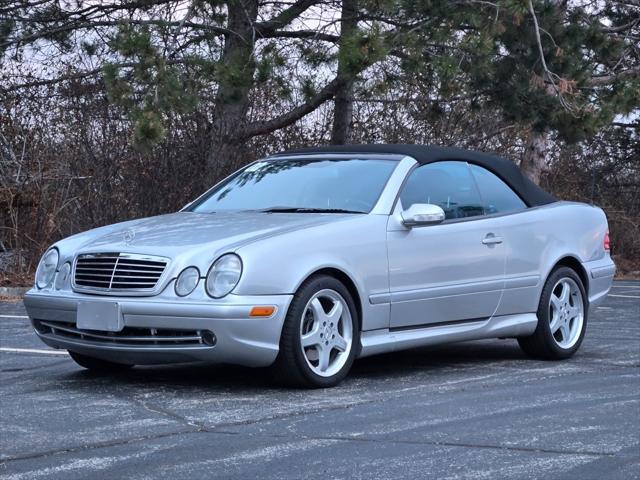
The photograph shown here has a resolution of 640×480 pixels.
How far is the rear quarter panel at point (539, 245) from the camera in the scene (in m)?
8.83

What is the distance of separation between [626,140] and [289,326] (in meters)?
19.8

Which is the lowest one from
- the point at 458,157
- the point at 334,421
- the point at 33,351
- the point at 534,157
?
the point at 334,421

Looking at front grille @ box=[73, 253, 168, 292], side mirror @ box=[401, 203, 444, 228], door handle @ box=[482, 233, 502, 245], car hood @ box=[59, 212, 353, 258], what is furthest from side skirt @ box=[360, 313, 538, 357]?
front grille @ box=[73, 253, 168, 292]

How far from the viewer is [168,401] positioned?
6996mm

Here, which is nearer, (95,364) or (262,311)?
(262,311)

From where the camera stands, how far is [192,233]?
25.1 ft

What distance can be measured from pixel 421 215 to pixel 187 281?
5.53ft

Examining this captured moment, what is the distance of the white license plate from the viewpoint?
285 inches

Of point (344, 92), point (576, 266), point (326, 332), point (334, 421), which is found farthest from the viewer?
point (344, 92)

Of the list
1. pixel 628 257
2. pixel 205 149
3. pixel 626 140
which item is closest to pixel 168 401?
pixel 205 149

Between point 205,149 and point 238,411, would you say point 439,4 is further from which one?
point 238,411

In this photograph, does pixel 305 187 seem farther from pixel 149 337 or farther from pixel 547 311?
pixel 547 311

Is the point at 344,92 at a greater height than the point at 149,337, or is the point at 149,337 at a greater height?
the point at 344,92

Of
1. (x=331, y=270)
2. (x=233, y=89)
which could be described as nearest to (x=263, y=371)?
(x=331, y=270)
